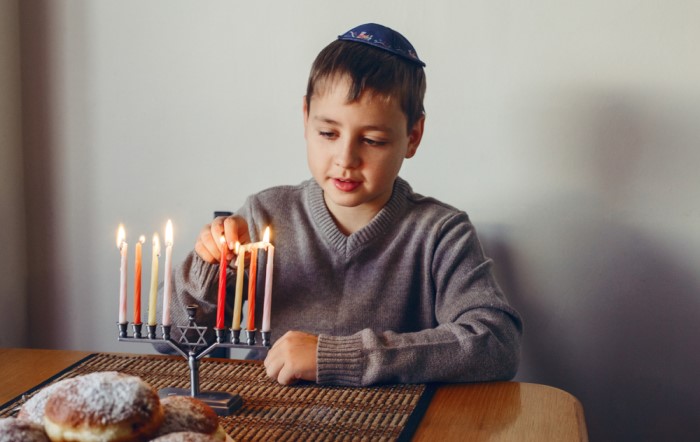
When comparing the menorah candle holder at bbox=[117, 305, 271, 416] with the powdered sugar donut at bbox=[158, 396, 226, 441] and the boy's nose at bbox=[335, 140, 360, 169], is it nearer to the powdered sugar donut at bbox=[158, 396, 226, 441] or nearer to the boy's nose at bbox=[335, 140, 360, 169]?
the powdered sugar donut at bbox=[158, 396, 226, 441]

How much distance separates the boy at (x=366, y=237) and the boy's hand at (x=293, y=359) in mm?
115

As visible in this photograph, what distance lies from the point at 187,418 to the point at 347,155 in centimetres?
66

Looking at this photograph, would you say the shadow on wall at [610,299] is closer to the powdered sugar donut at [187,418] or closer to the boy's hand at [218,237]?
the boy's hand at [218,237]

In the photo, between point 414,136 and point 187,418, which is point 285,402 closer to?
point 187,418

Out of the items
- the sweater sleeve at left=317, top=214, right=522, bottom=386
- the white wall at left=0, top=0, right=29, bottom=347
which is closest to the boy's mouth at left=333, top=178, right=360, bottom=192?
the sweater sleeve at left=317, top=214, right=522, bottom=386

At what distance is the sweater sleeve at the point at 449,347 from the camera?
108cm

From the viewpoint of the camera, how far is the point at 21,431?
Answer: 650 millimetres

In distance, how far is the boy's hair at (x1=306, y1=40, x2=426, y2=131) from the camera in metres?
1.31

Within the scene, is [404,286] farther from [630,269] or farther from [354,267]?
[630,269]

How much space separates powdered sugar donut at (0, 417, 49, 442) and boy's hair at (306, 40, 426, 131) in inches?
30.4

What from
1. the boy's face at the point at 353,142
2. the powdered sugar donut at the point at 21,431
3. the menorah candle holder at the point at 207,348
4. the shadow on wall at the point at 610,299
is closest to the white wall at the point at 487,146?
the shadow on wall at the point at 610,299

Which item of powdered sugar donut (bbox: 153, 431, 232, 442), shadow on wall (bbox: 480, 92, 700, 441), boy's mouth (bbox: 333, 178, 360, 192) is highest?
boy's mouth (bbox: 333, 178, 360, 192)

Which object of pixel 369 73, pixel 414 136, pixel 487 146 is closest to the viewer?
pixel 369 73

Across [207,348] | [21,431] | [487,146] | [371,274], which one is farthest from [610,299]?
[21,431]
